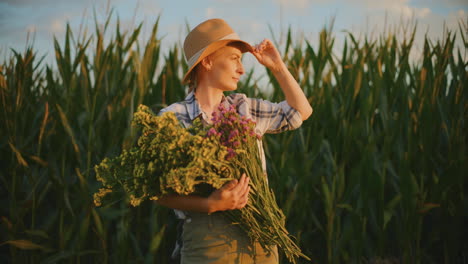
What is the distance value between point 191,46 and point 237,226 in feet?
2.01

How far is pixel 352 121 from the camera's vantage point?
2.31 m

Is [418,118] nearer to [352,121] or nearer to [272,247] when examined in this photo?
[352,121]

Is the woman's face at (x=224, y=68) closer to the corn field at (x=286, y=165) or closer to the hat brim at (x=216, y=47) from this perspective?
the hat brim at (x=216, y=47)

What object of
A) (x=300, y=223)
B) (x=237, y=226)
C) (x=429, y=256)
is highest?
(x=237, y=226)

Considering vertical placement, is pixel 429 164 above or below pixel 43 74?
below

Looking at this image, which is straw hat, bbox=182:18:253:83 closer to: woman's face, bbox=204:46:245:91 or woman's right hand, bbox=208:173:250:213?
woman's face, bbox=204:46:245:91

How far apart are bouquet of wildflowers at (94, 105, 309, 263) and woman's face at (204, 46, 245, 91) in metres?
0.22

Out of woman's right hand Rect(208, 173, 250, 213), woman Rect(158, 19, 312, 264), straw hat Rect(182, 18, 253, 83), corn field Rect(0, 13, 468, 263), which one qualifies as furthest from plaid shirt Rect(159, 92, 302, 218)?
corn field Rect(0, 13, 468, 263)

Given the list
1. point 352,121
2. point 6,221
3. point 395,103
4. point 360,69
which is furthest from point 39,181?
point 395,103

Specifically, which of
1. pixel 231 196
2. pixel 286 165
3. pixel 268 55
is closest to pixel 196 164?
pixel 231 196

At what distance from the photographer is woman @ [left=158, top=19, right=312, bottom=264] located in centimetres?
125

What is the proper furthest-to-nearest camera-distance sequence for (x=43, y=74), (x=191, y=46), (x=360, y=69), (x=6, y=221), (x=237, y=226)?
(x=43, y=74) → (x=360, y=69) → (x=6, y=221) → (x=191, y=46) → (x=237, y=226)

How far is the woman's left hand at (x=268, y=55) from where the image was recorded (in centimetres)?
136

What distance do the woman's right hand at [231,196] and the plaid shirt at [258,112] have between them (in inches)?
8.9
